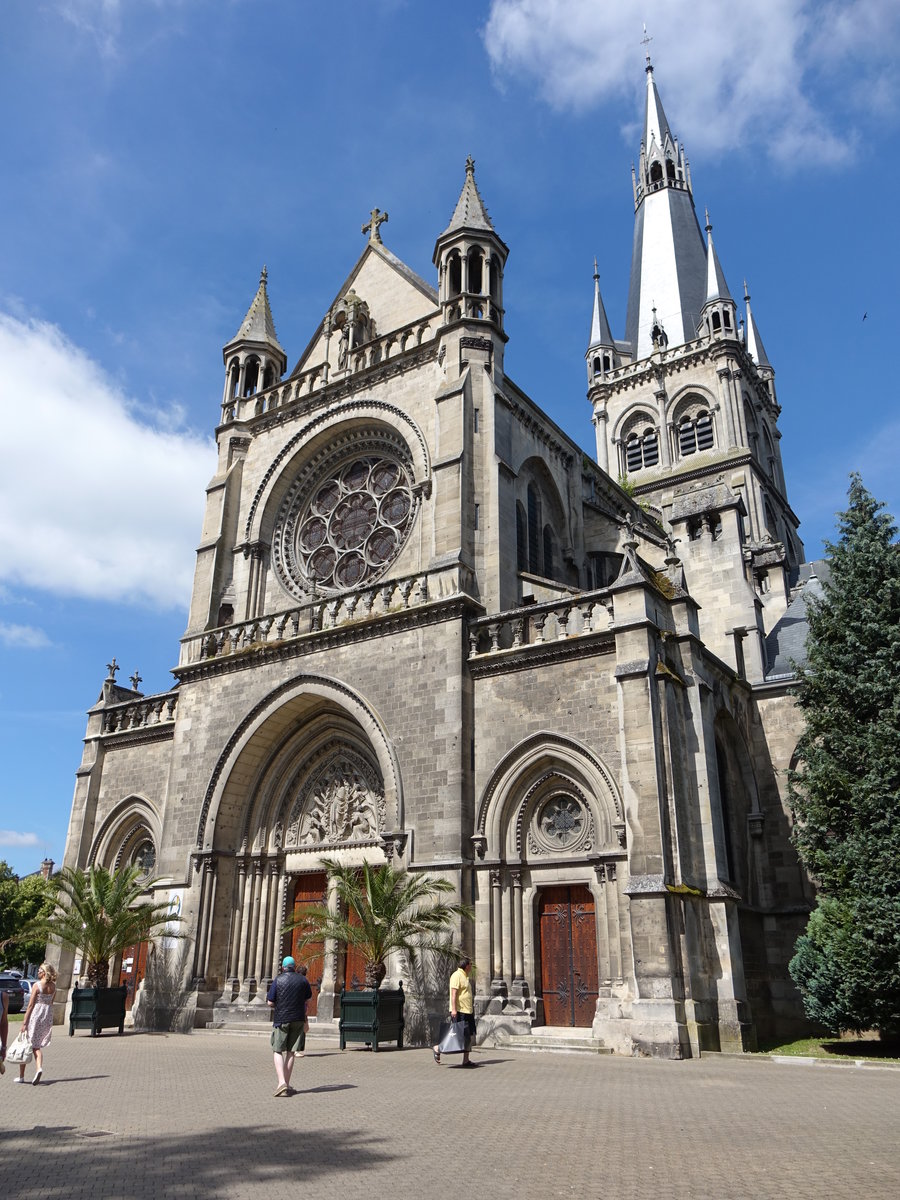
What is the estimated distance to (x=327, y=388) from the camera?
24516 millimetres

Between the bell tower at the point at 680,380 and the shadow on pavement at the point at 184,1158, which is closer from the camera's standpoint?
the shadow on pavement at the point at 184,1158

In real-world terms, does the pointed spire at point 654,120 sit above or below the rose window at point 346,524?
above

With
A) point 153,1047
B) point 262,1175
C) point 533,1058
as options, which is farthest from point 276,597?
point 262,1175

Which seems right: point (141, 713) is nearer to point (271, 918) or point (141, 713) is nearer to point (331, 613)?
point (271, 918)

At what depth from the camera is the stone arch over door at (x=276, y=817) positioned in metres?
19.9

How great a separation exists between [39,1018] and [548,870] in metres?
8.58

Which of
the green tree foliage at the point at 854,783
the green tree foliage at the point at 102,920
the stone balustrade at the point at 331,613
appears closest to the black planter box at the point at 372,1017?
the green tree foliage at the point at 102,920

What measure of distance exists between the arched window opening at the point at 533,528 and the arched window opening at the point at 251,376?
31.3ft

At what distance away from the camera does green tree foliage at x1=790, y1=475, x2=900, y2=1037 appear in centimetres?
1377

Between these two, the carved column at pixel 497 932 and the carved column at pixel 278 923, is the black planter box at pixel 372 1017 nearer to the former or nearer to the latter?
the carved column at pixel 497 932

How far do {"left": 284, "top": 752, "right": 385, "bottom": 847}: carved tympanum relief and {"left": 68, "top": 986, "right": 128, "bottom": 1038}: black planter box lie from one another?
466 centimetres

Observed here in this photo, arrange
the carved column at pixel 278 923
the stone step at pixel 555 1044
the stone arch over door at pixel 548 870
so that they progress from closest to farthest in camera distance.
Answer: the stone step at pixel 555 1044 → the stone arch over door at pixel 548 870 → the carved column at pixel 278 923

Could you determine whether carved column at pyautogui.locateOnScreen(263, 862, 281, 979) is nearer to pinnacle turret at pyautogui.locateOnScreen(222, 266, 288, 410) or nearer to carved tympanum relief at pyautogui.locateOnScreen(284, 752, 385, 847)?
carved tympanum relief at pyautogui.locateOnScreen(284, 752, 385, 847)

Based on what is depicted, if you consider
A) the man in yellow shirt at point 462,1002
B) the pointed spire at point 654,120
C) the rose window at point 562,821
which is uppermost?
the pointed spire at point 654,120
